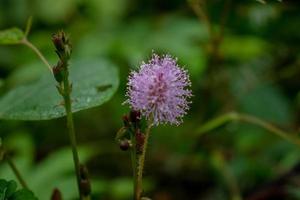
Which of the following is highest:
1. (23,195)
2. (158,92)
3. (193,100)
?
(193,100)

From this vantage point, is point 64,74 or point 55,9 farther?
point 55,9

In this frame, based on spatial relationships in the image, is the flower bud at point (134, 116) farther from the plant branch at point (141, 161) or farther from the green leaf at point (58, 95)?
the green leaf at point (58, 95)

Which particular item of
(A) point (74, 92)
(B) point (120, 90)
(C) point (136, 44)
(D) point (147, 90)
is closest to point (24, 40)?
(A) point (74, 92)

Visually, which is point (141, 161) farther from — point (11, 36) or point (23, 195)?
point (11, 36)

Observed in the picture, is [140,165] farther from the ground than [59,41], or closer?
closer

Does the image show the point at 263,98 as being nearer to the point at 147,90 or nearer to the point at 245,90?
the point at 245,90

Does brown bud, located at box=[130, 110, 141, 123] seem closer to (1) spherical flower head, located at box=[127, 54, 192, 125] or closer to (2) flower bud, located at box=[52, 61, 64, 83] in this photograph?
(1) spherical flower head, located at box=[127, 54, 192, 125]

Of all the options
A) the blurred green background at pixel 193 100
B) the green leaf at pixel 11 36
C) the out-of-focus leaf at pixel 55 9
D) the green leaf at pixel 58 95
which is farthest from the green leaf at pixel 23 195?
the out-of-focus leaf at pixel 55 9

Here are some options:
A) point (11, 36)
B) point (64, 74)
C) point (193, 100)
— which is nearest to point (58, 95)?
point (11, 36)
